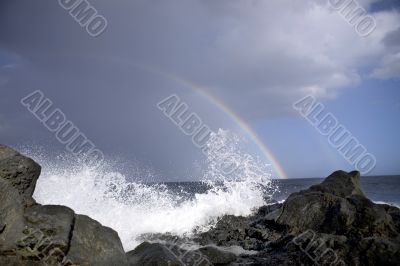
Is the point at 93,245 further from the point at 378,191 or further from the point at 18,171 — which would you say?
the point at 378,191

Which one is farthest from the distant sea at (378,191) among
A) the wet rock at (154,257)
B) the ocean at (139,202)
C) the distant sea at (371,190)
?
the wet rock at (154,257)

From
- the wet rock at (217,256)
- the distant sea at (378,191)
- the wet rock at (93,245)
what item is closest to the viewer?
the wet rock at (93,245)

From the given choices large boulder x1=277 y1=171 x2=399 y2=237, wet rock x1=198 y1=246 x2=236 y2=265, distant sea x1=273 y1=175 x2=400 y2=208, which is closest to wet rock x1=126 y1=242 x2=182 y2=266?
wet rock x1=198 y1=246 x2=236 y2=265

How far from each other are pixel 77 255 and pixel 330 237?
5395mm

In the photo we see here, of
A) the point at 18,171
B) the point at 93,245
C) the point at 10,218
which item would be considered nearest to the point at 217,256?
the point at 93,245

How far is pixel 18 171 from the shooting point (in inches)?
297

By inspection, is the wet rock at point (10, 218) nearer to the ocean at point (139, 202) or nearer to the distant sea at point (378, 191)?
the ocean at point (139, 202)

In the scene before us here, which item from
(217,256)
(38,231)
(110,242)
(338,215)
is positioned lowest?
(38,231)

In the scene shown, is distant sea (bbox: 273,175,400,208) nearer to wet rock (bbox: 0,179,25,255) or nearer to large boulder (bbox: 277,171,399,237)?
large boulder (bbox: 277,171,399,237)

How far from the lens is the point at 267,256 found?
9219 mm

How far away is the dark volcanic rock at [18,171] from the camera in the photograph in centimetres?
740

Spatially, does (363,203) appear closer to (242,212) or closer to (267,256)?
A: (267,256)

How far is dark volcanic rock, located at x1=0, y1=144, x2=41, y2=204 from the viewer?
24.3 feet

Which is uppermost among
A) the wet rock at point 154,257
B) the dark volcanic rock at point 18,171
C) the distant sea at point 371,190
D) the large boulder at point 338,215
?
the distant sea at point 371,190
